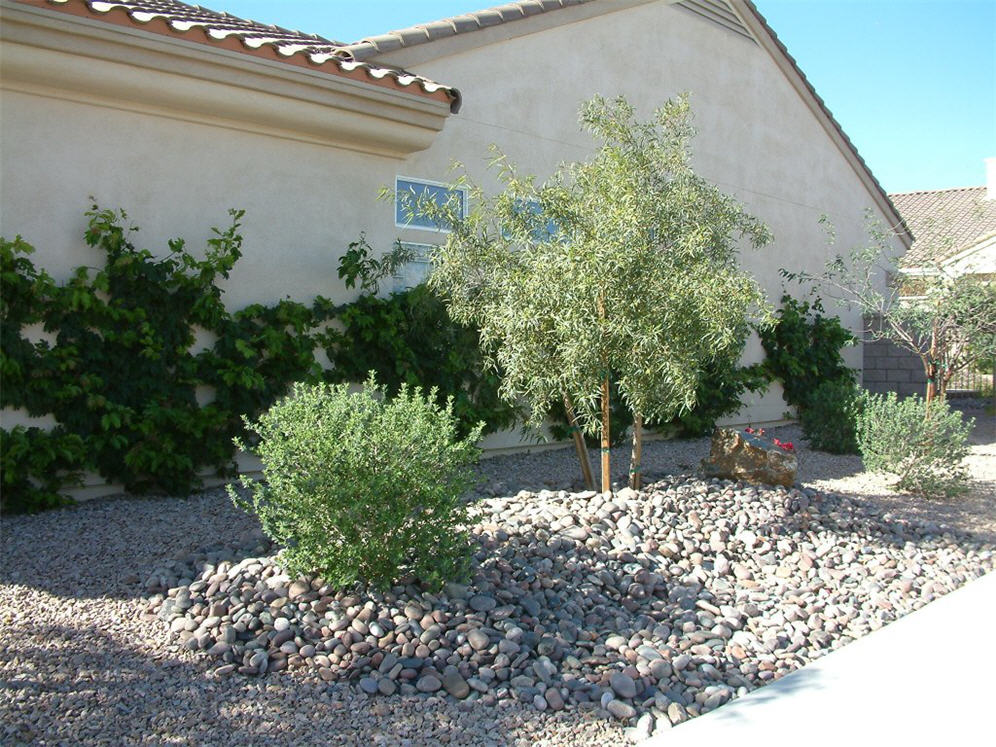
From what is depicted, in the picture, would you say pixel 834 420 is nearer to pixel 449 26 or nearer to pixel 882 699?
pixel 449 26

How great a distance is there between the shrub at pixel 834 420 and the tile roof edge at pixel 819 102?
122 inches

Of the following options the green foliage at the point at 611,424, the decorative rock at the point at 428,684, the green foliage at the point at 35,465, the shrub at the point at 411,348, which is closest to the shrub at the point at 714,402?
the green foliage at the point at 611,424

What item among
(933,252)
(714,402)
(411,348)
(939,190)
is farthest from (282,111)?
(939,190)

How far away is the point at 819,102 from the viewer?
617 inches

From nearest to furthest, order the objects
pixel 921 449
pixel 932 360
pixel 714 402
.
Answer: pixel 921 449 → pixel 932 360 → pixel 714 402

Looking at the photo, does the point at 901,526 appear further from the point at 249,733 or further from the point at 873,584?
the point at 249,733

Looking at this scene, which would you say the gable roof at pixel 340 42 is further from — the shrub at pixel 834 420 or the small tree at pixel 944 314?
the shrub at pixel 834 420

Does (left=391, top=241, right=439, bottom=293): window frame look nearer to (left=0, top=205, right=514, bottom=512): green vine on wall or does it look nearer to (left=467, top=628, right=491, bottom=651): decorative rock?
(left=0, top=205, right=514, bottom=512): green vine on wall

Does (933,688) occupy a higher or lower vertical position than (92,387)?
lower

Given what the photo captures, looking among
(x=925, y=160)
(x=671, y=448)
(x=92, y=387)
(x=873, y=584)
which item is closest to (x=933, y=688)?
(x=873, y=584)

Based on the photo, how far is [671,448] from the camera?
11492 mm

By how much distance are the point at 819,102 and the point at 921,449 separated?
28.0 ft

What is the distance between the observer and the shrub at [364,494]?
15.3 ft

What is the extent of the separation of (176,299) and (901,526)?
6214 millimetres
